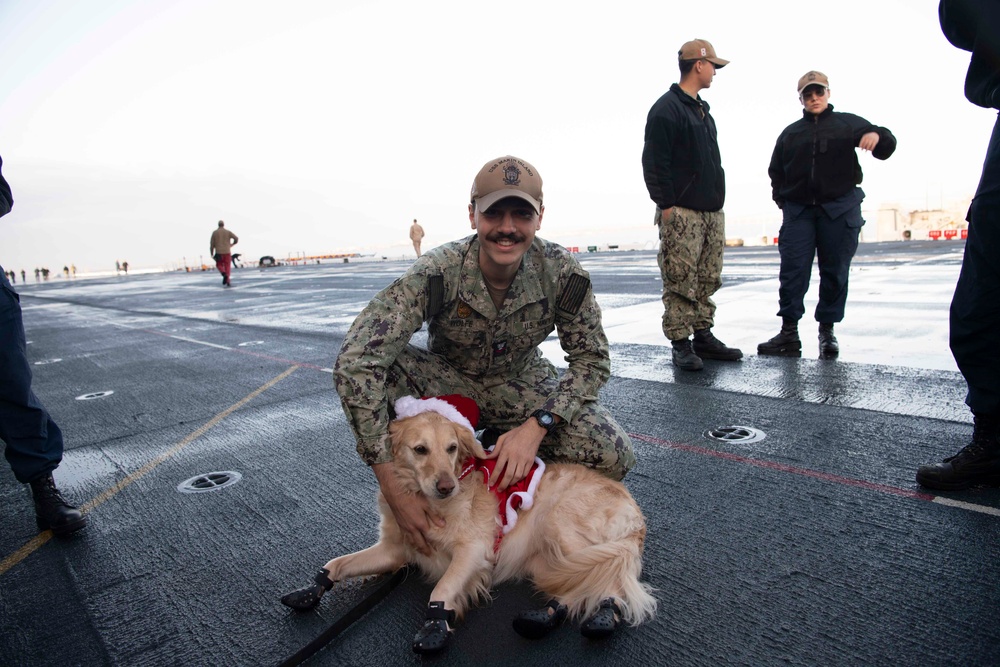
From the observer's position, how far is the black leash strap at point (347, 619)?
210cm

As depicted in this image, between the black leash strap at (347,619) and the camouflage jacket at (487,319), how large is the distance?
686mm

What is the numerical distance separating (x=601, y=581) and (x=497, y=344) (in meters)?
1.23

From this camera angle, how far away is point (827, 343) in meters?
5.80

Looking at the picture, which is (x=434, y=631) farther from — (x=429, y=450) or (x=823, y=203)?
(x=823, y=203)

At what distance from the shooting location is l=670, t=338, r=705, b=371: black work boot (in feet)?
18.5

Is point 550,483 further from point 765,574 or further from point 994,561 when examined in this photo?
point 994,561

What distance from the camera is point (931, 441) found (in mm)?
3580

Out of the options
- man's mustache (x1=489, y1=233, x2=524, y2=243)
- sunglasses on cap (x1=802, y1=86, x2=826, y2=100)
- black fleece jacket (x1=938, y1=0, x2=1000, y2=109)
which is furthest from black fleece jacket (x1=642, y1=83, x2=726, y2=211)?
man's mustache (x1=489, y1=233, x2=524, y2=243)

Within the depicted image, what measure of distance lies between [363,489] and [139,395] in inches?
152

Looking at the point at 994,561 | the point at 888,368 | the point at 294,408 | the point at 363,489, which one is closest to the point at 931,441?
the point at 994,561

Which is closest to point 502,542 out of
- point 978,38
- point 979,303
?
point 979,303

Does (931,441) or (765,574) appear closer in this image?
(765,574)

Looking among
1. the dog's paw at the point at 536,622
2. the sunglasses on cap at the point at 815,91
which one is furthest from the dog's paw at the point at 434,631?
the sunglasses on cap at the point at 815,91

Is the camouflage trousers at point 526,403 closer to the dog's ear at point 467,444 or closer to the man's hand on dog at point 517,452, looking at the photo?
the man's hand on dog at point 517,452
